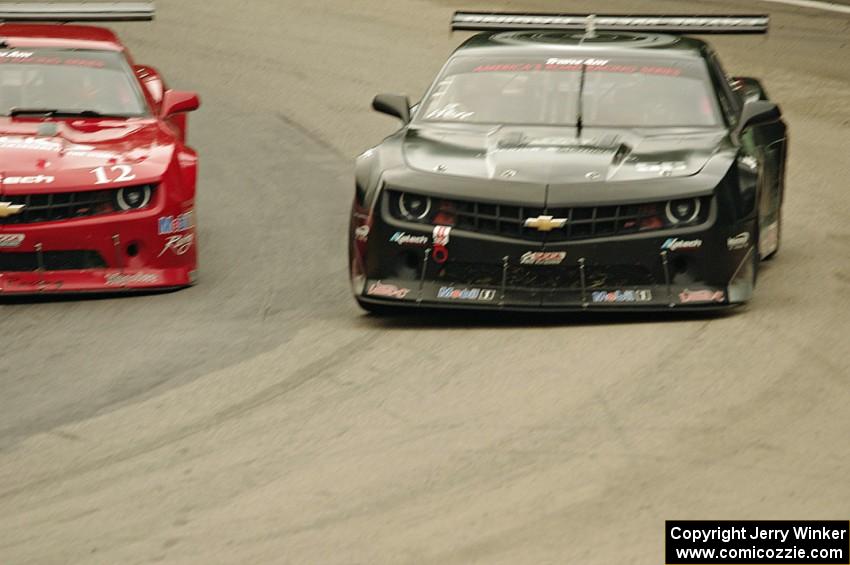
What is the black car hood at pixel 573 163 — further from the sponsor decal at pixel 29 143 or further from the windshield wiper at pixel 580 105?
the sponsor decal at pixel 29 143

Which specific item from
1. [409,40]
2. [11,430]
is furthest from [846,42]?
[11,430]

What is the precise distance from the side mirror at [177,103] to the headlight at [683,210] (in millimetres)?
3905

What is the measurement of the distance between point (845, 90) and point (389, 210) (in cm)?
935

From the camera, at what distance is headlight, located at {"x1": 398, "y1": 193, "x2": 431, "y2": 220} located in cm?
916

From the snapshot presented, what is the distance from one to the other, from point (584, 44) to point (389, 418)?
3.88 m

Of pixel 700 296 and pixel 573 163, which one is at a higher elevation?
pixel 573 163

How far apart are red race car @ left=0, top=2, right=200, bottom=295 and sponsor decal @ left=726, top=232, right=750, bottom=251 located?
3395 millimetres

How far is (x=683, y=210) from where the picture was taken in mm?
8969

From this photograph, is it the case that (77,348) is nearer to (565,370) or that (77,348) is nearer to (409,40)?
(565,370)

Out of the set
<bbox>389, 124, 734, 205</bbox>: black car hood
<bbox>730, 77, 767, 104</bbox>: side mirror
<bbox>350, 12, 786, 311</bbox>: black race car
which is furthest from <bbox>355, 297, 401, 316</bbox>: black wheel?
<bbox>730, 77, 767, 104</bbox>: side mirror

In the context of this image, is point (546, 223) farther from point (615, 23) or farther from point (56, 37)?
point (56, 37)

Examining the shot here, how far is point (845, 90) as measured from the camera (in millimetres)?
17484

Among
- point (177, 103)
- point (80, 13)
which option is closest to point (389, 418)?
point (177, 103)

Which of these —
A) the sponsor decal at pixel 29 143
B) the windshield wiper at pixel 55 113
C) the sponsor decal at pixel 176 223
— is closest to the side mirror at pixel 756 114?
the sponsor decal at pixel 176 223
